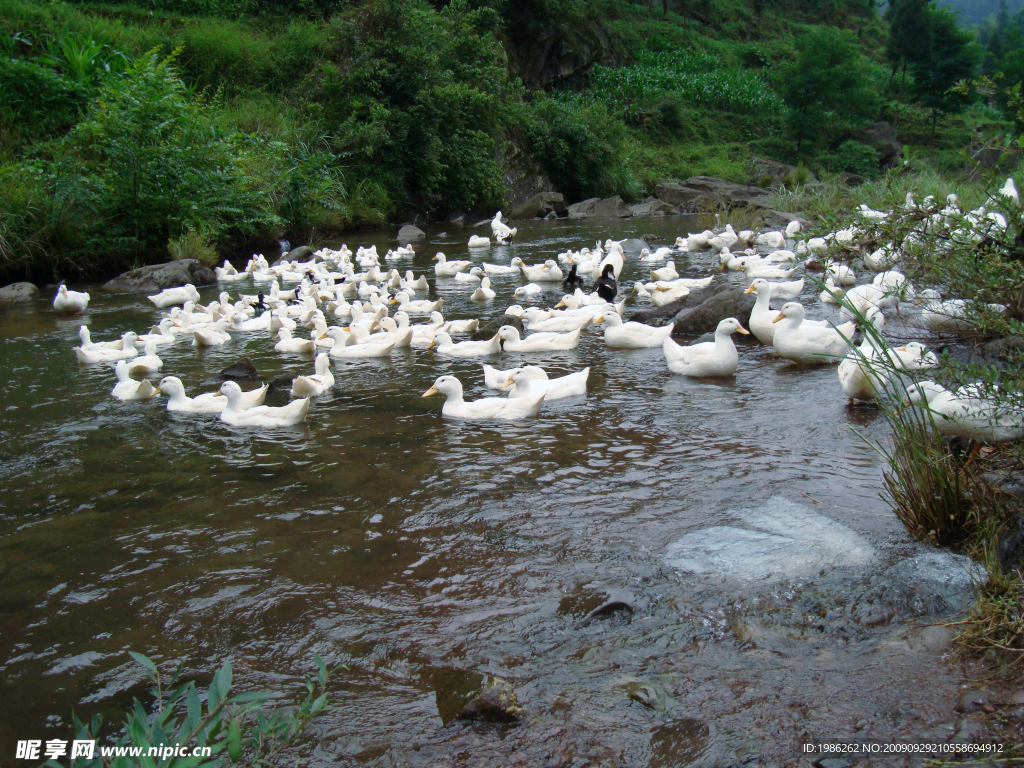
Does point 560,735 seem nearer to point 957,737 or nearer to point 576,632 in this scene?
point 576,632

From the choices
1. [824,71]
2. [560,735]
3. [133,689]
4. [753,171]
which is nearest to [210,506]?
[133,689]

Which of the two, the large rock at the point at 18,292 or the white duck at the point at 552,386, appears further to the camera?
the large rock at the point at 18,292

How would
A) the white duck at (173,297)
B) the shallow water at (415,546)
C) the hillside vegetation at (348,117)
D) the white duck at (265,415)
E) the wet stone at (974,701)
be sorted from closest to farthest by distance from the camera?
the wet stone at (974,701)
the shallow water at (415,546)
the white duck at (265,415)
the white duck at (173,297)
the hillside vegetation at (348,117)

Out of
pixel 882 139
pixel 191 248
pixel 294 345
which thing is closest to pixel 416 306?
pixel 294 345

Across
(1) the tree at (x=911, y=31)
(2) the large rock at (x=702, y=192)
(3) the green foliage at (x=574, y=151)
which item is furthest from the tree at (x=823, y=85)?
(3) the green foliage at (x=574, y=151)

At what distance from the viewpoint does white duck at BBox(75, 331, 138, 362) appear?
360 inches

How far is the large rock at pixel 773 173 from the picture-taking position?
33344 mm

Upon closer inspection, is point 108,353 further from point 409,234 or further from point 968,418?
point 409,234

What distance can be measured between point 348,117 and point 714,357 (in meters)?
20.0

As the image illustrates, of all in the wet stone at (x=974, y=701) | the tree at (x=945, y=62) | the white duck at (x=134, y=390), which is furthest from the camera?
the tree at (x=945, y=62)

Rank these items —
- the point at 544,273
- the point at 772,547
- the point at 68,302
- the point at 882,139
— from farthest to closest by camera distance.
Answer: the point at 882,139, the point at 544,273, the point at 68,302, the point at 772,547

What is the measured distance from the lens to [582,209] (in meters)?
29.6

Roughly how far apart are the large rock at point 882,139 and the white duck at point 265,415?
4140 centimetres

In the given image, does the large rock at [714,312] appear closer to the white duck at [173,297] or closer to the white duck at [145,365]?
the white duck at [145,365]
